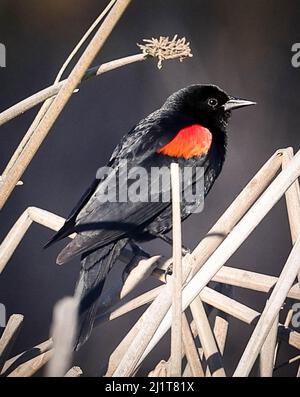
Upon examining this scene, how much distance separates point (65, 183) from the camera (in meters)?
3.17

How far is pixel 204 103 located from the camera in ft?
8.80

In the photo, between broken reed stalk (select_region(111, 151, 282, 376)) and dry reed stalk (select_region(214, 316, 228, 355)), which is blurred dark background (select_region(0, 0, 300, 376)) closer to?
dry reed stalk (select_region(214, 316, 228, 355))

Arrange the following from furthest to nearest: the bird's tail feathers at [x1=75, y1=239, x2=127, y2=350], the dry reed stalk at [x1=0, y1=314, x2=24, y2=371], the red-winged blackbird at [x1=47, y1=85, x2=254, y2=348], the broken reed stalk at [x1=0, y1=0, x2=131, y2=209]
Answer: the red-winged blackbird at [x1=47, y1=85, x2=254, y2=348]
the bird's tail feathers at [x1=75, y1=239, x2=127, y2=350]
the dry reed stalk at [x1=0, y1=314, x2=24, y2=371]
the broken reed stalk at [x1=0, y1=0, x2=131, y2=209]

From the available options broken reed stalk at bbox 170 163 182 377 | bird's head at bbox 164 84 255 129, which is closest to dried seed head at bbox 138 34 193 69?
broken reed stalk at bbox 170 163 182 377

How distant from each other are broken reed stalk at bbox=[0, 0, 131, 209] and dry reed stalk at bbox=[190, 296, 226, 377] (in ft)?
2.13

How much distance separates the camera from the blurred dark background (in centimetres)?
308

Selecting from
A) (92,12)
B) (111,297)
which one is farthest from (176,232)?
(92,12)

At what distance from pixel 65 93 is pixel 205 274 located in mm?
510

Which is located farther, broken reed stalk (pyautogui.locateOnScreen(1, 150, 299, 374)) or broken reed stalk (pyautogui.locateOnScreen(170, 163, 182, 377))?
broken reed stalk (pyautogui.locateOnScreen(1, 150, 299, 374))

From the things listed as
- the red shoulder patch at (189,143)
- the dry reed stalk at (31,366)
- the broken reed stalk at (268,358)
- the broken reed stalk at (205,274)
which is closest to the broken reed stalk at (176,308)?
the broken reed stalk at (205,274)

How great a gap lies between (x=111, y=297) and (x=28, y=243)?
4.02 feet

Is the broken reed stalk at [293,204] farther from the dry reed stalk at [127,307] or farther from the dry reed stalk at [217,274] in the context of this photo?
the dry reed stalk at [127,307]
